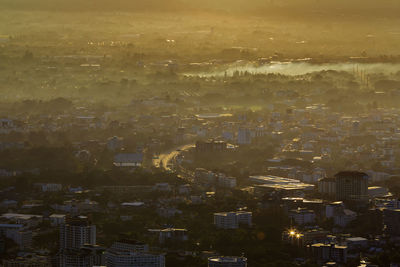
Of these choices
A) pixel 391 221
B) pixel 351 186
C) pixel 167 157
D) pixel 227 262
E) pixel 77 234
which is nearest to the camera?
pixel 227 262

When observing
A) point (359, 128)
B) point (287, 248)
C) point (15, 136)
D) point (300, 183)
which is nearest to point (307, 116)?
point (359, 128)

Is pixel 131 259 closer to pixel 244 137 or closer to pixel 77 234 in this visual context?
pixel 77 234

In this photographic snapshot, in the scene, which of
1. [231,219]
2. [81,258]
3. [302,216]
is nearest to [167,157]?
[302,216]

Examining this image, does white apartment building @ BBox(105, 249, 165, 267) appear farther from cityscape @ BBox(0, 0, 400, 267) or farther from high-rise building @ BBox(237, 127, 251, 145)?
high-rise building @ BBox(237, 127, 251, 145)

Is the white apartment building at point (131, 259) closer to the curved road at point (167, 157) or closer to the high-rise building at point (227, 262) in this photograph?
the high-rise building at point (227, 262)

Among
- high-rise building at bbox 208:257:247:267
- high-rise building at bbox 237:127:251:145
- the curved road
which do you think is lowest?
high-rise building at bbox 208:257:247:267

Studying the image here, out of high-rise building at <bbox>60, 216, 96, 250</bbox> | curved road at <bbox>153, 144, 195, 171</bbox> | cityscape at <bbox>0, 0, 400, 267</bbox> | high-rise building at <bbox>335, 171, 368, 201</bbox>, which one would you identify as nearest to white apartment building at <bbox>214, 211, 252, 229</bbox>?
cityscape at <bbox>0, 0, 400, 267</bbox>
